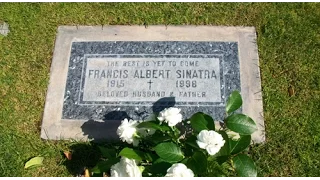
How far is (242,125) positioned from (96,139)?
1148 mm

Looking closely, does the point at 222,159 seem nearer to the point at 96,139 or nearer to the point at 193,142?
the point at 193,142

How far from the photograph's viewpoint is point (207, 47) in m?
3.31

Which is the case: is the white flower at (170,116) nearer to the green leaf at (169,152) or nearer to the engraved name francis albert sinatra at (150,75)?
the green leaf at (169,152)

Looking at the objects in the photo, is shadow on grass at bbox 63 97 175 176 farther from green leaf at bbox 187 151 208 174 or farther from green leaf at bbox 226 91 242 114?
green leaf at bbox 187 151 208 174

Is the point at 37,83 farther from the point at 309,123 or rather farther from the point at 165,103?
the point at 309,123

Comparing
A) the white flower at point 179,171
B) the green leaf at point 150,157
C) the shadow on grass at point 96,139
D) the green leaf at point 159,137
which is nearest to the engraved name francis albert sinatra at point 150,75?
the shadow on grass at point 96,139

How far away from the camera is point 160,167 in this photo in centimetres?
235

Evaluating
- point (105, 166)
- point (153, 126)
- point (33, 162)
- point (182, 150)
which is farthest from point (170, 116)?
point (33, 162)

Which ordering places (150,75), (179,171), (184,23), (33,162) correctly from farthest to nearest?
(184,23) < (150,75) < (33,162) < (179,171)

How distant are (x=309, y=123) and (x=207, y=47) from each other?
3.24 ft

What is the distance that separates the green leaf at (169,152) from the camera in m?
2.34

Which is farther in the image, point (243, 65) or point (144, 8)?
point (144, 8)

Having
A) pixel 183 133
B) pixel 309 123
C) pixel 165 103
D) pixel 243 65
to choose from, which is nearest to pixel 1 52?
pixel 165 103

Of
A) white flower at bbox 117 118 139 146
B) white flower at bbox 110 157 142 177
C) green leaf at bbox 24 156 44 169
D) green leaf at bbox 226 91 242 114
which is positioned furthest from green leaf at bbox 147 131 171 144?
green leaf at bbox 24 156 44 169
